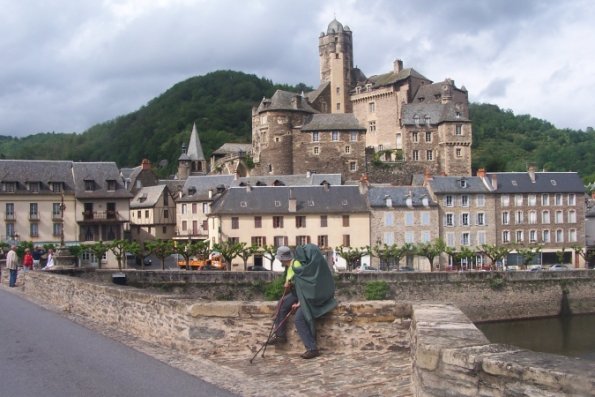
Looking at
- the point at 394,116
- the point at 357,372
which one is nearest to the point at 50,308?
the point at 357,372

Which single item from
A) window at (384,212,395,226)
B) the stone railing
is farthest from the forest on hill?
Result: the stone railing

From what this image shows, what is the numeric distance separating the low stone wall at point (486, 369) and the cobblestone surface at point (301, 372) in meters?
1.25

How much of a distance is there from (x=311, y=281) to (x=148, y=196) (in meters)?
57.1

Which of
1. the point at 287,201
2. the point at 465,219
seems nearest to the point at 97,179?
the point at 287,201

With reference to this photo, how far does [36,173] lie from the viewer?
51.2 metres

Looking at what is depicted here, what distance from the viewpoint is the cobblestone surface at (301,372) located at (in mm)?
7504

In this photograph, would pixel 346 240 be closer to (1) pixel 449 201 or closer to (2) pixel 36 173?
(1) pixel 449 201

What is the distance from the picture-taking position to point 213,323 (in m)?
9.67

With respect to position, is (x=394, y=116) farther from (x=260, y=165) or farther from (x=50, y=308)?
(x=50, y=308)

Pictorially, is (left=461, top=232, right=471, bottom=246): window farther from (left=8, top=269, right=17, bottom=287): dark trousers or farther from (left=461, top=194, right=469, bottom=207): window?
(left=8, top=269, right=17, bottom=287): dark trousers

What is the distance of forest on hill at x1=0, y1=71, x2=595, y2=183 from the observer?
113375 millimetres

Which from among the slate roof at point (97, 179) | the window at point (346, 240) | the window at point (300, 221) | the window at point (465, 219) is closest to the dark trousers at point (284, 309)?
the window at point (300, 221)

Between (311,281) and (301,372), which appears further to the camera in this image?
(311,281)

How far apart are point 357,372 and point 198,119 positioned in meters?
120
